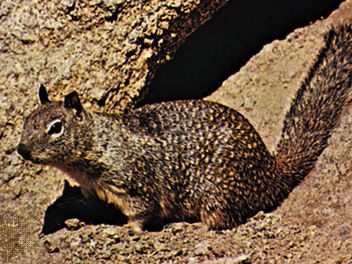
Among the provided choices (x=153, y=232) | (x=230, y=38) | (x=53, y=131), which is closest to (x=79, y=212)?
(x=153, y=232)

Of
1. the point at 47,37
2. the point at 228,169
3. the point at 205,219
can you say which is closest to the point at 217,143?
the point at 228,169

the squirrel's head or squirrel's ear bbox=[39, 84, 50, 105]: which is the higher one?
squirrel's ear bbox=[39, 84, 50, 105]

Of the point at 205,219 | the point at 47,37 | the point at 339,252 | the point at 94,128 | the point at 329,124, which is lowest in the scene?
the point at 339,252

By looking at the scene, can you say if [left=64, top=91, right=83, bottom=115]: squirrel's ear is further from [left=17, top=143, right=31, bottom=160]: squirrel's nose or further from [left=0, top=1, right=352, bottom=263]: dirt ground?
[left=0, top=1, right=352, bottom=263]: dirt ground

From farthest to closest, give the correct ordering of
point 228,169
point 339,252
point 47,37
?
point 47,37 → point 228,169 → point 339,252

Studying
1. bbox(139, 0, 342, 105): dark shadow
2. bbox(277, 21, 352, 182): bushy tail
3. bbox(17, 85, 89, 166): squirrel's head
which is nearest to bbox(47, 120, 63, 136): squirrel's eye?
bbox(17, 85, 89, 166): squirrel's head

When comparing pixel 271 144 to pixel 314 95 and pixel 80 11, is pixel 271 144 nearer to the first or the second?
pixel 314 95

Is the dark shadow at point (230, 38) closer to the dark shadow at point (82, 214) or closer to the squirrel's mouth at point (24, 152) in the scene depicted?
the dark shadow at point (82, 214)

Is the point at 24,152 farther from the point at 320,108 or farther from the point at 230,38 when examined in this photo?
the point at 230,38

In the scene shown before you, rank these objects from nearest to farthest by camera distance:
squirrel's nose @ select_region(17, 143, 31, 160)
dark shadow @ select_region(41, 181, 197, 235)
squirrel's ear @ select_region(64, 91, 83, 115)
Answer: squirrel's nose @ select_region(17, 143, 31, 160) < squirrel's ear @ select_region(64, 91, 83, 115) < dark shadow @ select_region(41, 181, 197, 235)
